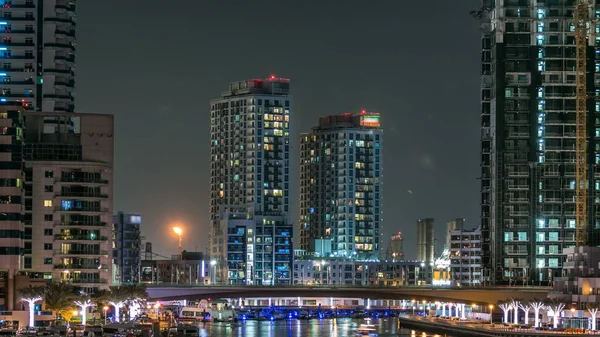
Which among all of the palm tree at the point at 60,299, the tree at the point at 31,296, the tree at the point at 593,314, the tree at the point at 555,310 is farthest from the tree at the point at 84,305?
the tree at the point at 593,314

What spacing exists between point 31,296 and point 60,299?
8.06 m

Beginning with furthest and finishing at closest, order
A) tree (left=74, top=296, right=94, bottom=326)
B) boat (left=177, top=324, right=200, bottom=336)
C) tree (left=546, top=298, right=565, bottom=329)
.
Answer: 1. tree (left=546, top=298, right=565, bottom=329)
2. tree (left=74, top=296, right=94, bottom=326)
3. boat (left=177, top=324, right=200, bottom=336)

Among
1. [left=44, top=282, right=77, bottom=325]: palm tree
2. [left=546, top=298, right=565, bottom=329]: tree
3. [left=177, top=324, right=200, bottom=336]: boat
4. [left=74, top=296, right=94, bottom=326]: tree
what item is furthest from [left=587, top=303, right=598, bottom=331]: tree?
[left=44, top=282, right=77, bottom=325]: palm tree

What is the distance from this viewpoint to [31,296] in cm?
17550

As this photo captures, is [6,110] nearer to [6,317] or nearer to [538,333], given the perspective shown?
[6,317]

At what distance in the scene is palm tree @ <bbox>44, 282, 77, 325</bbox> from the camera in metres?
183

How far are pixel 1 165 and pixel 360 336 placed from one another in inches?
2158

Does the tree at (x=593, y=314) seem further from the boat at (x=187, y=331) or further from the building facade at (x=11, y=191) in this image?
the building facade at (x=11, y=191)

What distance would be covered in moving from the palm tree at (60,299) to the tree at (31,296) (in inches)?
127

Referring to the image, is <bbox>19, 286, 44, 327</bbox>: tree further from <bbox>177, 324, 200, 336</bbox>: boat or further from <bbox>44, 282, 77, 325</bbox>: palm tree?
<bbox>177, 324, 200, 336</bbox>: boat

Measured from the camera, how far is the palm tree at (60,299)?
599ft

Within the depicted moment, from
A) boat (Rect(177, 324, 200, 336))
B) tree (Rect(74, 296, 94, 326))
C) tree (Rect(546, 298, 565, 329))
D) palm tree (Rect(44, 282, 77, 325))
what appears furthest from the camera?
tree (Rect(546, 298, 565, 329))

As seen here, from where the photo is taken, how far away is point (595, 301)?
196 meters

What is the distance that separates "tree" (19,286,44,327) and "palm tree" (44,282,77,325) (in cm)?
323
